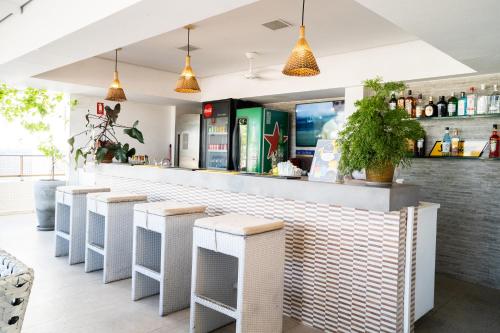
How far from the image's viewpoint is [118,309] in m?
2.85

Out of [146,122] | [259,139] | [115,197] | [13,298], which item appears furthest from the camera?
[146,122]

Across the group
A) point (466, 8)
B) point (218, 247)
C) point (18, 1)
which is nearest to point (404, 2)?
point (466, 8)

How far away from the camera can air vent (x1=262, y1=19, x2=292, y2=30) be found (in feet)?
12.6

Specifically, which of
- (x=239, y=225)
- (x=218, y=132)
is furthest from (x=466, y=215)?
(x=218, y=132)

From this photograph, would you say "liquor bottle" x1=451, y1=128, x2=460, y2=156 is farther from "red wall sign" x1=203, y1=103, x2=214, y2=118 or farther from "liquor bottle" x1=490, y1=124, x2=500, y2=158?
"red wall sign" x1=203, y1=103, x2=214, y2=118

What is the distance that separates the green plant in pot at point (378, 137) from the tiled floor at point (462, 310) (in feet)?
4.12

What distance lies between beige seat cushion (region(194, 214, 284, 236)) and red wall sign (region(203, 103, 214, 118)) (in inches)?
173

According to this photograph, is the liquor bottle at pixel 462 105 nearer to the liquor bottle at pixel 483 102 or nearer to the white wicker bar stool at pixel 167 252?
the liquor bottle at pixel 483 102

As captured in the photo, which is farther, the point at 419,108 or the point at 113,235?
the point at 419,108

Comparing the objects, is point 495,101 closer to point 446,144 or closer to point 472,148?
point 472,148

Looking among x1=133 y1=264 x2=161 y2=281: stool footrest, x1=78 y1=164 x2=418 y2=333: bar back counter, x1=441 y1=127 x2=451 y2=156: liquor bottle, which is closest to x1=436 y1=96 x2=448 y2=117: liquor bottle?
x1=441 y1=127 x2=451 y2=156: liquor bottle

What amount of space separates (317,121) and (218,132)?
5.99ft

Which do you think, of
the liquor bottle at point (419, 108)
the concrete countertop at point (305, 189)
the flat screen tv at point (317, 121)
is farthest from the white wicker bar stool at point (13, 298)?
the flat screen tv at point (317, 121)

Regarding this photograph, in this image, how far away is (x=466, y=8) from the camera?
2201 millimetres
